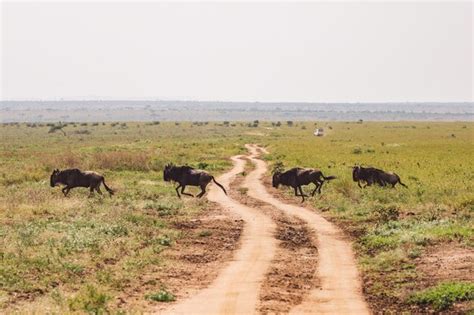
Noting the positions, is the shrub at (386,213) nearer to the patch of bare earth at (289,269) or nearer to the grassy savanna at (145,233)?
the grassy savanna at (145,233)

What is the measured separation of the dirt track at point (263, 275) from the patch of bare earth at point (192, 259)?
0.41m

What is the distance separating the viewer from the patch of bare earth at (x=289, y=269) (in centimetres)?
1309

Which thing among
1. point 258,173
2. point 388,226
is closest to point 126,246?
point 388,226

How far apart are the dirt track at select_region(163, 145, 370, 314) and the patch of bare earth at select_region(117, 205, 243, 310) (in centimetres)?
41

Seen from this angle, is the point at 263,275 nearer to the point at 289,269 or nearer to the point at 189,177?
the point at 289,269

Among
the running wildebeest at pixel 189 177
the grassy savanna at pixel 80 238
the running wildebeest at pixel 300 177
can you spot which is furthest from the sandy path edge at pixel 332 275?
the running wildebeest at pixel 189 177

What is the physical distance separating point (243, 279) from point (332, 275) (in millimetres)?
2390

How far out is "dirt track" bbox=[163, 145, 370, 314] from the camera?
12617mm

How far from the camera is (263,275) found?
15094 mm

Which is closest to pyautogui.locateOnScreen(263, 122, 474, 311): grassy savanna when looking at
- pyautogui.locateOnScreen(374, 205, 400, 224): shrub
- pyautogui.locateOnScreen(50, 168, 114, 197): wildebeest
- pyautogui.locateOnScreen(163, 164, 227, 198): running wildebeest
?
pyautogui.locateOnScreen(374, 205, 400, 224): shrub

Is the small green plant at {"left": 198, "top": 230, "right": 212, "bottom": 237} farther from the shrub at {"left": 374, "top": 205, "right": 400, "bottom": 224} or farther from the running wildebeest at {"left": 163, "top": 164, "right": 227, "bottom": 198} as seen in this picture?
the running wildebeest at {"left": 163, "top": 164, "right": 227, "bottom": 198}

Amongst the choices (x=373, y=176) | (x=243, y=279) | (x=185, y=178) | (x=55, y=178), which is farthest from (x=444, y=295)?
(x=55, y=178)

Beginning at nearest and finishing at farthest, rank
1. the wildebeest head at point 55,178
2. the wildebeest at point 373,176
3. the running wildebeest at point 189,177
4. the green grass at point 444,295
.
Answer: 1. the green grass at point 444,295
2. the wildebeest head at point 55,178
3. the running wildebeest at point 189,177
4. the wildebeest at point 373,176

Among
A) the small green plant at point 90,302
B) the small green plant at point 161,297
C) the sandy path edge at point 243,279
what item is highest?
the small green plant at point 90,302
